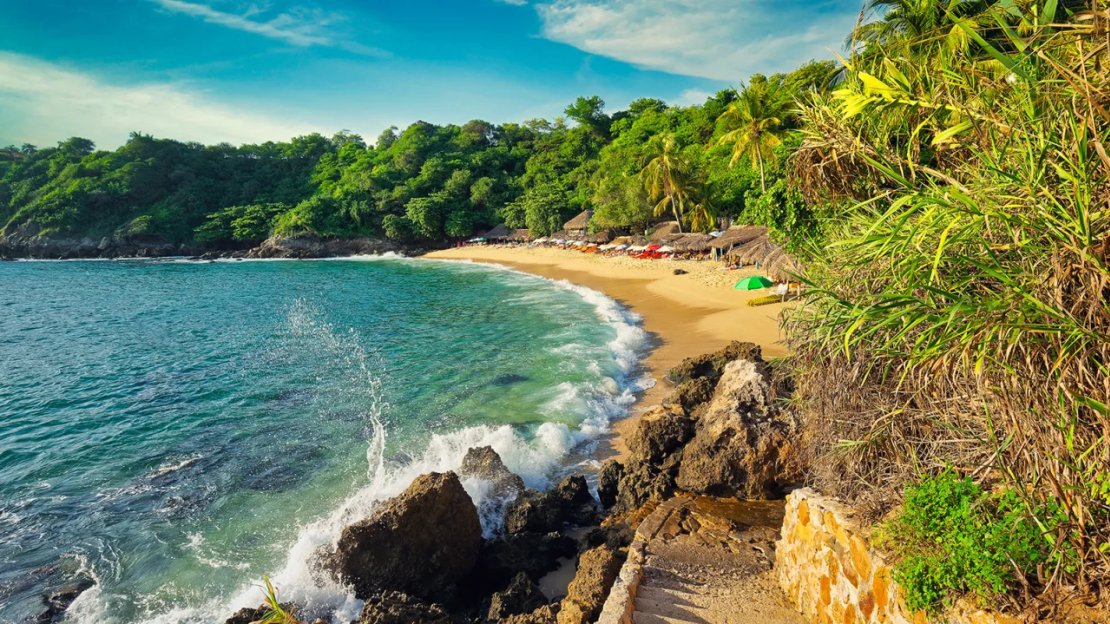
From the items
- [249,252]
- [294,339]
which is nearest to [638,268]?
[294,339]

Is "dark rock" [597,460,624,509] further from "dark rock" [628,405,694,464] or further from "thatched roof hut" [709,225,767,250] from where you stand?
"thatched roof hut" [709,225,767,250]

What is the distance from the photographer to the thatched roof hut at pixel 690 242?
3269cm

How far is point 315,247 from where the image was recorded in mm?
64375

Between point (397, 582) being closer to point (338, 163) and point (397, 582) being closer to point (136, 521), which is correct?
point (136, 521)

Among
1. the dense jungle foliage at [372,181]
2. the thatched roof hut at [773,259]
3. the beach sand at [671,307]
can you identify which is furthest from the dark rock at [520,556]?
the dense jungle foliage at [372,181]

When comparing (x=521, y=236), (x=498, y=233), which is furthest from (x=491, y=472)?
(x=498, y=233)

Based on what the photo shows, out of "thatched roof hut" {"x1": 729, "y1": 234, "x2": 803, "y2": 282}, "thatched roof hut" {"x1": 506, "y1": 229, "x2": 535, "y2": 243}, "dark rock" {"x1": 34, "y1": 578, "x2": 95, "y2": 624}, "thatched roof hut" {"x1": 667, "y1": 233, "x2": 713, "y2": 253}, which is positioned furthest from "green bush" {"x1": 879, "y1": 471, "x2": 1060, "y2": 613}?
"thatched roof hut" {"x1": 506, "y1": 229, "x2": 535, "y2": 243}

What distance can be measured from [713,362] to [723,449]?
5.16 metres

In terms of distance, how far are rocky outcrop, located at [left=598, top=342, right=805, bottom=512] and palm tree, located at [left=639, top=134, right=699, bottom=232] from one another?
31.0 metres

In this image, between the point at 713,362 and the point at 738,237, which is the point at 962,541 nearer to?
the point at 713,362

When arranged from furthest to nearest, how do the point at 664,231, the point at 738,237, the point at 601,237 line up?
the point at 601,237, the point at 664,231, the point at 738,237

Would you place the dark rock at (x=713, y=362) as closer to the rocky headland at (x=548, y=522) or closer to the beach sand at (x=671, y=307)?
the beach sand at (x=671, y=307)

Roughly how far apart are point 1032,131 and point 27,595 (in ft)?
40.8

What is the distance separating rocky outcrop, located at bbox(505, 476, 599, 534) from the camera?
303 inches
